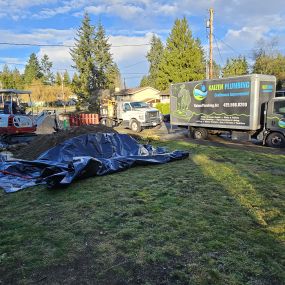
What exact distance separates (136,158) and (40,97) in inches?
2659

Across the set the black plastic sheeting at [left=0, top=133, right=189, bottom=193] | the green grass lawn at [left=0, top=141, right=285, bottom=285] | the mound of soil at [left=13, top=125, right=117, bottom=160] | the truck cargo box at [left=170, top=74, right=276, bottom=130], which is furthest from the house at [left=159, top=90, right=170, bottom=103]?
the green grass lawn at [left=0, top=141, right=285, bottom=285]

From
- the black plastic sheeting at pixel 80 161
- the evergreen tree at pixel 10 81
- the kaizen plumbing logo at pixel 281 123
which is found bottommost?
the black plastic sheeting at pixel 80 161

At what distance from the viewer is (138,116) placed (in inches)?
907

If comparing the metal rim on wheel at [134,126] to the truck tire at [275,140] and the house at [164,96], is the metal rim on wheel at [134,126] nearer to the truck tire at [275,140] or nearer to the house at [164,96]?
the truck tire at [275,140]

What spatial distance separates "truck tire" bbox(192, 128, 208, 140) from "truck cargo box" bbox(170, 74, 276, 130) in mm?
367

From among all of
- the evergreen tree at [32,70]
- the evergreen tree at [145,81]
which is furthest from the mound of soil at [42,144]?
the evergreen tree at [32,70]

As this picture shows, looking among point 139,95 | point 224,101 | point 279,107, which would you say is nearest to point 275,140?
point 279,107

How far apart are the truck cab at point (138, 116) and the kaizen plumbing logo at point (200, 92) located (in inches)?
254

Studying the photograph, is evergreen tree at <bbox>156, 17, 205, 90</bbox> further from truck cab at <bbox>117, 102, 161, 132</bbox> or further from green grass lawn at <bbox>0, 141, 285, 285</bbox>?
green grass lawn at <bbox>0, 141, 285, 285</bbox>

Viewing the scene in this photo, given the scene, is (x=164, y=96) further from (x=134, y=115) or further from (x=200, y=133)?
(x=200, y=133)

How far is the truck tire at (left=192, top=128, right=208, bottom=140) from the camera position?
17077 millimetres

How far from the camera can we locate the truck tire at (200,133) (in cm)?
1708

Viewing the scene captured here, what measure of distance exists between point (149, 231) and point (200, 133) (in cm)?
1316


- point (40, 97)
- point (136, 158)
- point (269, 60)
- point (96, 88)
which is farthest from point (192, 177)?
point (40, 97)
